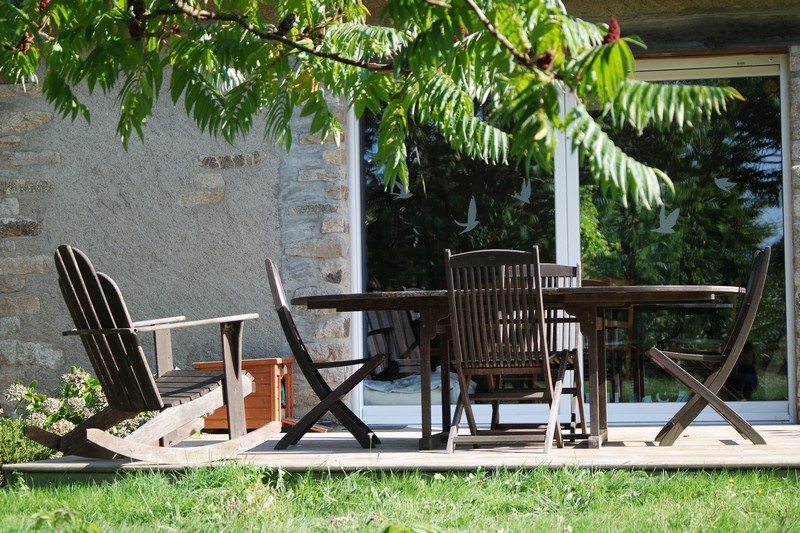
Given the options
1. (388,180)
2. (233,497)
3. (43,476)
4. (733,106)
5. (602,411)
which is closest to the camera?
(388,180)

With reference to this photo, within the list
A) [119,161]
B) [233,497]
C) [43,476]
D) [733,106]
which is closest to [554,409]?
[233,497]

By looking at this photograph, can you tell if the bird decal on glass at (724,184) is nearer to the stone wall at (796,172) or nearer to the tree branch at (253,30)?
the stone wall at (796,172)

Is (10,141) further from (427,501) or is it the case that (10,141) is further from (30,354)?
(427,501)

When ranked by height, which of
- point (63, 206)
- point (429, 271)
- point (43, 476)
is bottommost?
point (43, 476)

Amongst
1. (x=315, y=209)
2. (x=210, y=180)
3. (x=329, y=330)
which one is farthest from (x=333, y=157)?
(x=329, y=330)

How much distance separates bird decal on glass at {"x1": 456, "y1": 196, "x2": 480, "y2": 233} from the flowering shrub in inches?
92.7

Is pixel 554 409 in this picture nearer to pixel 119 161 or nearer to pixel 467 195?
pixel 467 195

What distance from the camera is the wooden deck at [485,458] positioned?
3615 millimetres

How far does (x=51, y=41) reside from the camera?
2.10 m

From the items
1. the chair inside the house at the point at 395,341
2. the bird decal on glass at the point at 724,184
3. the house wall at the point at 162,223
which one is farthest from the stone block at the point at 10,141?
the bird decal on glass at the point at 724,184

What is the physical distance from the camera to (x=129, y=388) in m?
3.88

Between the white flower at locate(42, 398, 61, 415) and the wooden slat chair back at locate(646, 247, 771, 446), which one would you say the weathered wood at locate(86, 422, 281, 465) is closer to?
the white flower at locate(42, 398, 61, 415)

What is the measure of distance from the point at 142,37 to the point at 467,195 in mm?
4481

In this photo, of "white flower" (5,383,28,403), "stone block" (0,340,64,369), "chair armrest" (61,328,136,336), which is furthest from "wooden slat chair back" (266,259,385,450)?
"stone block" (0,340,64,369)
